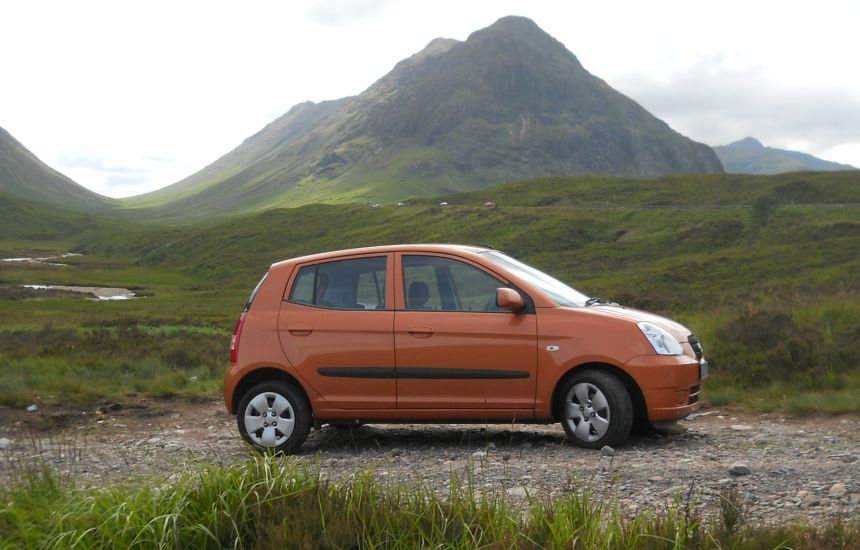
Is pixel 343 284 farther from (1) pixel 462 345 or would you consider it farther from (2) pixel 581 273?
(2) pixel 581 273

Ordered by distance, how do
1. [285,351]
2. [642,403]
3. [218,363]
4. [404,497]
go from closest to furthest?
[404,497], [642,403], [285,351], [218,363]

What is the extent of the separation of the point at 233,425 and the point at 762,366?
278 inches

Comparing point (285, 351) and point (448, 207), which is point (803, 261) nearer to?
point (285, 351)

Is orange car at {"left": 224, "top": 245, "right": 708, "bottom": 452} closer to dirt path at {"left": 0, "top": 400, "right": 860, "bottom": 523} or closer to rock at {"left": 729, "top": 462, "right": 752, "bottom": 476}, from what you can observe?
dirt path at {"left": 0, "top": 400, "right": 860, "bottom": 523}

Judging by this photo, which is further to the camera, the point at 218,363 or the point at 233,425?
the point at 218,363

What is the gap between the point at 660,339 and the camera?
7922 mm

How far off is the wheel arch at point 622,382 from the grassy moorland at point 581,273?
283cm

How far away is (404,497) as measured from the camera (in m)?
4.65

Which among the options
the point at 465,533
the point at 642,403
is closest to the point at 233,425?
the point at 642,403

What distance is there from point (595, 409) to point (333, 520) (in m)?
4.01

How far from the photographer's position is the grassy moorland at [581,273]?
1185 cm

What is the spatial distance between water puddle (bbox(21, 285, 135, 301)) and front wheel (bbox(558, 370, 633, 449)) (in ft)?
196

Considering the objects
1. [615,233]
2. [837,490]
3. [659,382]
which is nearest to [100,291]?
[615,233]

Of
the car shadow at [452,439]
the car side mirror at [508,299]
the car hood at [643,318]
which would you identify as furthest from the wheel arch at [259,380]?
the car hood at [643,318]
